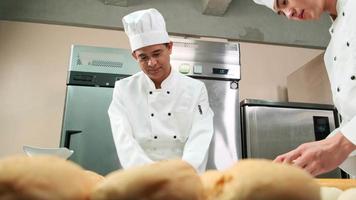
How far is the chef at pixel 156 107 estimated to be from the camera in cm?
→ 122

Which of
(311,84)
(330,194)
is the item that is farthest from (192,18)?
(330,194)

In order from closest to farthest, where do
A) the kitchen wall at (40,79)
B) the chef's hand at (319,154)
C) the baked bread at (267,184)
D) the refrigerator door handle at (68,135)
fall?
1. the baked bread at (267,184)
2. the chef's hand at (319,154)
3. the refrigerator door handle at (68,135)
4. the kitchen wall at (40,79)

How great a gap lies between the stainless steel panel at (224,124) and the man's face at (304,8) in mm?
873

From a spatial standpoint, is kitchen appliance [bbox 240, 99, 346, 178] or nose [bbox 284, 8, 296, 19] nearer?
nose [bbox 284, 8, 296, 19]

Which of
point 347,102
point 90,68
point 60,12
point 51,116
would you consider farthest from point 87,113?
point 347,102

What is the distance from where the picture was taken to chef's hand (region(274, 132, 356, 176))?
531mm

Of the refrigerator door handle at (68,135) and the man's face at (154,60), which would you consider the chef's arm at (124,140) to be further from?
the refrigerator door handle at (68,135)

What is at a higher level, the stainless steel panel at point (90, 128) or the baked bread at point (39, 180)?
the stainless steel panel at point (90, 128)

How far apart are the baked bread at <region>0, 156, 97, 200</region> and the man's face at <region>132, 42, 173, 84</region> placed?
1116 mm

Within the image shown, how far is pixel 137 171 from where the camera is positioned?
0.20 metres

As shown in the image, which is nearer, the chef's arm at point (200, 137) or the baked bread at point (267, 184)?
the baked bread at point (267, 184)

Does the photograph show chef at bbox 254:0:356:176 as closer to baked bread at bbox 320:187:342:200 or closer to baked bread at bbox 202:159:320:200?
baked bread at bbox 320:187:342:200

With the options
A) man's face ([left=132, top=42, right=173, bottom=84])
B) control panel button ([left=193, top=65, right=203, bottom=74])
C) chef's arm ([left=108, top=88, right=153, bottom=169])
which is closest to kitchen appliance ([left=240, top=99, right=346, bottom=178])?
control panel button ([left=193, top=65, right=203, bottom=74])

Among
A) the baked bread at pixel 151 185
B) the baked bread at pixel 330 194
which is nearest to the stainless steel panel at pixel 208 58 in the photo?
the baked bread at pixel 330 194
